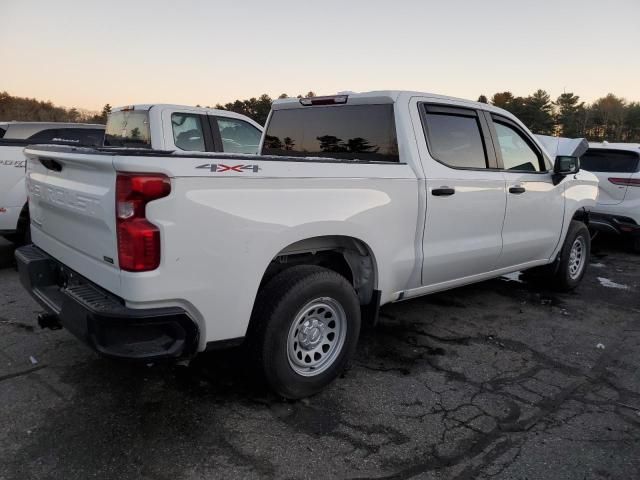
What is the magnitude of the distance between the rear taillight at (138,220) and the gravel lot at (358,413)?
1.04 meters

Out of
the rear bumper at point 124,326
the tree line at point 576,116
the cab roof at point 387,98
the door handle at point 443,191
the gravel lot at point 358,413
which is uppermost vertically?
the tree line at point 576,116

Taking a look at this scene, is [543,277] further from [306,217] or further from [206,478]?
[206,478]

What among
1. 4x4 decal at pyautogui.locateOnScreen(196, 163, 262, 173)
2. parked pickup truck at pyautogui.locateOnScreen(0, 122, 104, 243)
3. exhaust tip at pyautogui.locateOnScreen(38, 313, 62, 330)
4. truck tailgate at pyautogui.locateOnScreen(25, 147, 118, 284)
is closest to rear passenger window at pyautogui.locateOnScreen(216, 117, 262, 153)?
parked pickup truck at pyautogui.locateOnScreen(0, 122, 104, 243)

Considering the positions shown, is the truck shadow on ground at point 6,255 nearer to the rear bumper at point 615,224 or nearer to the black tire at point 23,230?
the black tire at point 23,230

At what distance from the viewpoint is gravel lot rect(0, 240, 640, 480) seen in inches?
103

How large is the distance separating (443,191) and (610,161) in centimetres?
589

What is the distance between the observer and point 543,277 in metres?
5.92

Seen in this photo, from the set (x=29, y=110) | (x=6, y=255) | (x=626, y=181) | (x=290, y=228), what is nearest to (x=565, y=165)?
(x=290, y=228)

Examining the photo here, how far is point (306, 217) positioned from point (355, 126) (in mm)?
1424

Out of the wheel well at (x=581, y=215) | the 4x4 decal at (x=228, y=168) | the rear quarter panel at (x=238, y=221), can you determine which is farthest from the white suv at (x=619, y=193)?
the 4x4 decal at (x=228, y=168)

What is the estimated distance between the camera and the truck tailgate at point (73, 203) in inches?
99.7

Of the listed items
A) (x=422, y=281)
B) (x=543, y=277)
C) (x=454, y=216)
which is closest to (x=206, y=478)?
(x=422, y=281)

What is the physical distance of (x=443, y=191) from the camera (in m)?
3.89

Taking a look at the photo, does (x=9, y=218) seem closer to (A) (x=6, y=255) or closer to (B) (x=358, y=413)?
(A) (x=6, y=255)
